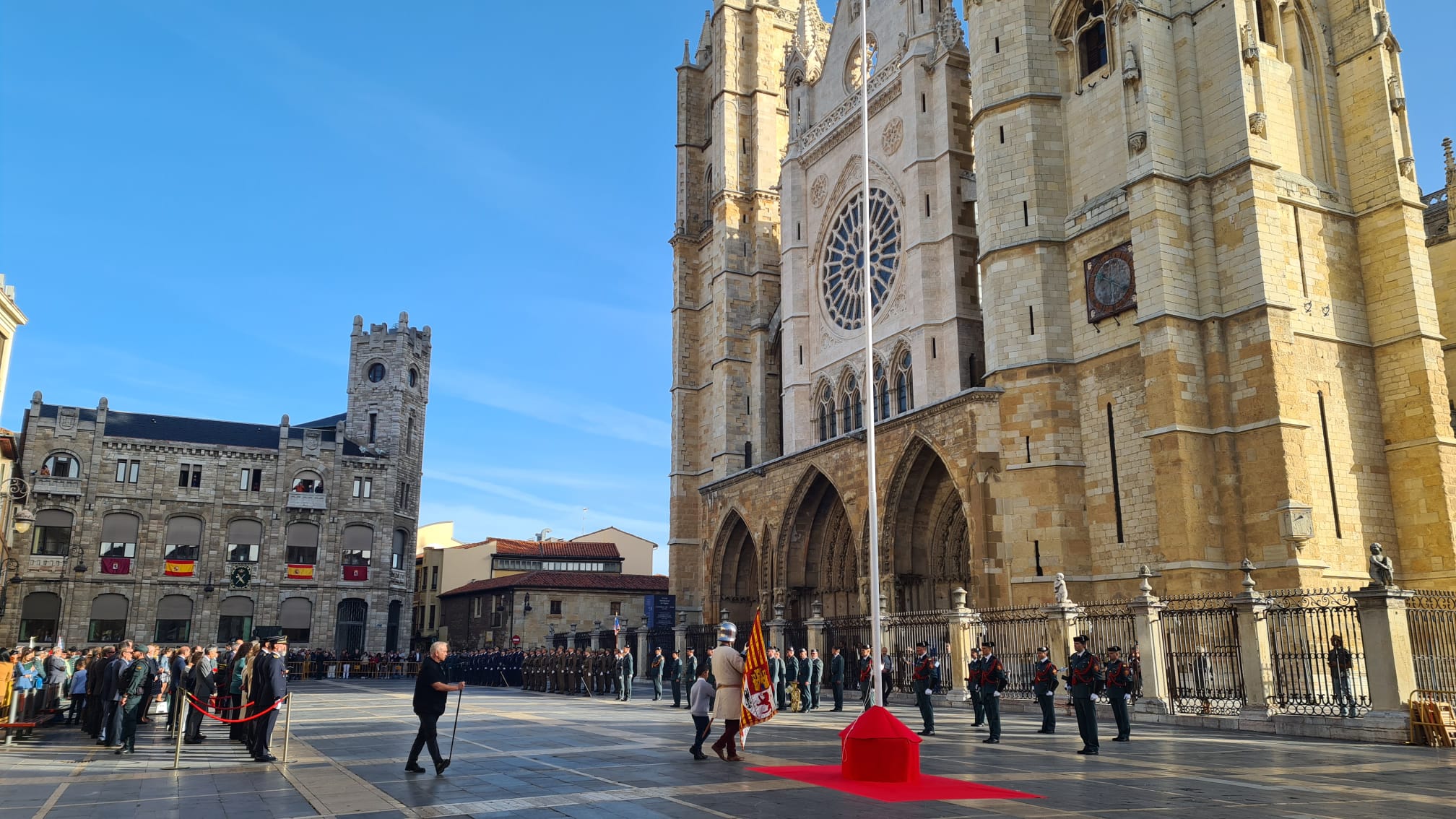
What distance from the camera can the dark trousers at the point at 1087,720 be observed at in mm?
11977

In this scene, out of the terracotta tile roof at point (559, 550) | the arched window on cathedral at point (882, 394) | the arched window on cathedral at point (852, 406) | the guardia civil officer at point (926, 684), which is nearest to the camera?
the guardia civil officer at point (926, 684)

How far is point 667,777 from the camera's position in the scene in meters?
9.86

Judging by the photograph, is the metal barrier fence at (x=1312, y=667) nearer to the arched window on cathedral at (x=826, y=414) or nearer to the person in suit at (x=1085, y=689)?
the person in suit at (x=1085, y=689)

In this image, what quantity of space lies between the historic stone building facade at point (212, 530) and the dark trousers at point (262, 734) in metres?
38.0

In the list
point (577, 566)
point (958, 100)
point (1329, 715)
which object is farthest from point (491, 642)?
point (1329, 715)

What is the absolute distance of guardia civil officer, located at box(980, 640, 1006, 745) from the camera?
1370 centimetres

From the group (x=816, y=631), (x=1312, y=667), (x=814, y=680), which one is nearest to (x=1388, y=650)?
(x=1312, y=667)

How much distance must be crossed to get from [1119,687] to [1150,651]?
13.0ft

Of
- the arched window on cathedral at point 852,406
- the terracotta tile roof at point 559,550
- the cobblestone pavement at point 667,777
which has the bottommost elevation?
the cobblestone pavement at point 667,777

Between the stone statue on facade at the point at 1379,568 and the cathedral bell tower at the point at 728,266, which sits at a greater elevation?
the cathedral bell tower at the point at 728,266

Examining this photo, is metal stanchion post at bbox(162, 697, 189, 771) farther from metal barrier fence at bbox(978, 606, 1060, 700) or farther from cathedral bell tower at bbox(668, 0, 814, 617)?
cathedral bell tower at bbox(668, 0, 814, 617)

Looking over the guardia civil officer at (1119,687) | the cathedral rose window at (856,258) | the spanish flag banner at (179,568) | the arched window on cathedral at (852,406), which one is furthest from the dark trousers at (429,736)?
the spanish flag banner at (179,568)

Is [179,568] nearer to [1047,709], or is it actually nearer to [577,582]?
[577,582]

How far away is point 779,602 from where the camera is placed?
3197cm
